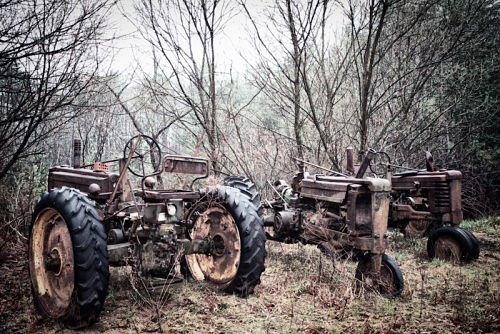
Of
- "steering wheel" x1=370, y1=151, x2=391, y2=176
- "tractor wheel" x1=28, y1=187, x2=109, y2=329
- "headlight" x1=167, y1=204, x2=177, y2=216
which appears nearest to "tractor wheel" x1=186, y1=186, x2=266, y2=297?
"headlight" x1=167, y1=204, x2=177, y2=216

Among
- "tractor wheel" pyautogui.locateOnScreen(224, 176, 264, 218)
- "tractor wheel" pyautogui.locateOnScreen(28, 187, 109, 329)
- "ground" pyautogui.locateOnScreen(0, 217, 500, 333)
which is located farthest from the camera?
"tractor wheel" pyautogui.locateOnScreen(224, 176, 264, 218)

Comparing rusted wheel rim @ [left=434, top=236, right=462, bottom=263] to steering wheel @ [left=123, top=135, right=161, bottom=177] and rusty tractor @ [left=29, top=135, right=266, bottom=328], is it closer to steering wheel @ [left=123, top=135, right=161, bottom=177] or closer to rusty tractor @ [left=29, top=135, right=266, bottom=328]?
rusty tractor @ [left=29, top=135, right=266, bottom=328]

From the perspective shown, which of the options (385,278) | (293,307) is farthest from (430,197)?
(293,307)

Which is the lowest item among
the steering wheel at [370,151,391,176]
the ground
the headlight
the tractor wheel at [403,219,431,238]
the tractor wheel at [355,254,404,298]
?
Result: the ground

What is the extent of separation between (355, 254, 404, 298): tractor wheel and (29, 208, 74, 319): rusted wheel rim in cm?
299

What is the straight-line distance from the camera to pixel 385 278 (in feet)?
14.2

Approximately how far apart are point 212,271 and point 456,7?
710 cm

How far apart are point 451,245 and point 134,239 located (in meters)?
4.69

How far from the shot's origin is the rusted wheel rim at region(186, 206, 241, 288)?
4.18 m

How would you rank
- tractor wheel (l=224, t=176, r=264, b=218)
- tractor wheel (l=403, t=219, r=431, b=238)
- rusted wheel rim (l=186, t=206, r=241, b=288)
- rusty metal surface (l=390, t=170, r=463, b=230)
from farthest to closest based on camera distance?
tractor wheel (l=403, t=219, r=431, b=238), rusty metal surface (l=390, t=170, r=463, b=230), tractor wheel (l=224, t=176, r=264, b=218), rusted wheel rim (l=186, t=206, r=241, b=288)

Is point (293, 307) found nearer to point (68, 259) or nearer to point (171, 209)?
point (171, 209)

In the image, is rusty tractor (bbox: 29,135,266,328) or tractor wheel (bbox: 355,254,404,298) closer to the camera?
rusty tractor (bbox: 29,135,266,328)

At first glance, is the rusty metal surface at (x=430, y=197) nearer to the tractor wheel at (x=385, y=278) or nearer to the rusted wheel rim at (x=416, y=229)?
the rusted wheel rim at (x=416, y=229)

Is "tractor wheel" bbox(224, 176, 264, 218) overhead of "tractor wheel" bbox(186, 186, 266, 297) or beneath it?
overhead
